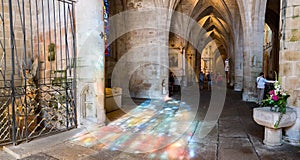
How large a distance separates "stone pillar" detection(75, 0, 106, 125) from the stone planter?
3088mm

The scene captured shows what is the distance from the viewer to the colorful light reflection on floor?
318 cm

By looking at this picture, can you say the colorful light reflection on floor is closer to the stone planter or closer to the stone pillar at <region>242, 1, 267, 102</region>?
the stone planter

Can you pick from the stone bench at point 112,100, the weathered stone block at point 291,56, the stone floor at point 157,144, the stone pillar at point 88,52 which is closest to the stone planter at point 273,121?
the stone floor at point 157,144

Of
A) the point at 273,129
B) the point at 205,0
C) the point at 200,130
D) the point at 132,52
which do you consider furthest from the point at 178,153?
the point at 205,0

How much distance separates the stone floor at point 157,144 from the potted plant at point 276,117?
18cm

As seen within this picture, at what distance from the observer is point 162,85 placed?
881cm

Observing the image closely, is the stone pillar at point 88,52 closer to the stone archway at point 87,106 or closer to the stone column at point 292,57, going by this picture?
the stone archway at point 87,106

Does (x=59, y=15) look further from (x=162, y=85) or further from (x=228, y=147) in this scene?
(x=162, y=85)

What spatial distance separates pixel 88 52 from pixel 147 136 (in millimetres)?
2065

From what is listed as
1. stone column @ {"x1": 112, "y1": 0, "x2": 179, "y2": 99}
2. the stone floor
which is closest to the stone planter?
the stone floor

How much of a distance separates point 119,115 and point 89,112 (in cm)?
150

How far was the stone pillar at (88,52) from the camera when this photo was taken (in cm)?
409

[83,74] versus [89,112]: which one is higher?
[83,74]

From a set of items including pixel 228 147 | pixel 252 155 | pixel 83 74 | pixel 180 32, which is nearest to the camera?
pixel 252 155
